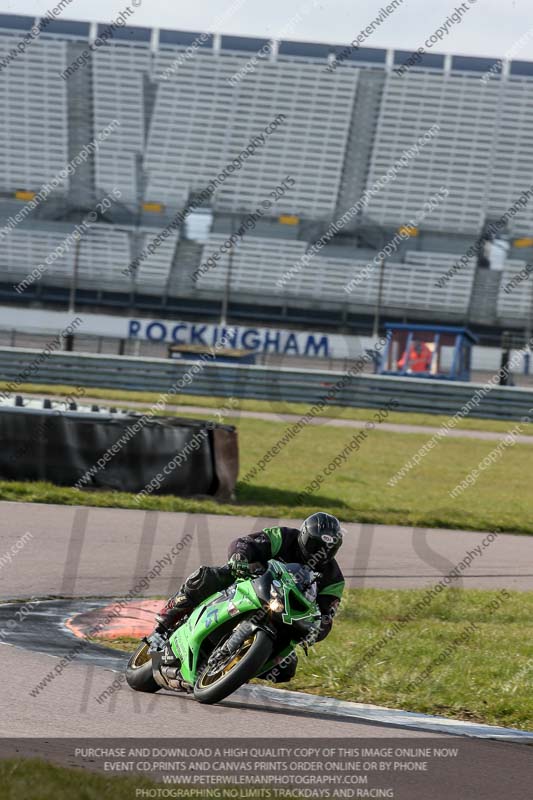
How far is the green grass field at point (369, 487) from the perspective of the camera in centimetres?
1413

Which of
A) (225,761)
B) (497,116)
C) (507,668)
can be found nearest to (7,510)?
(507,668)

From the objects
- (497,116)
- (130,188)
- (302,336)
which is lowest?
(302,336)

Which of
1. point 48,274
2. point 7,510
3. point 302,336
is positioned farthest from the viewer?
point 48,274

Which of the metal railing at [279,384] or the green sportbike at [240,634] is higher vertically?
the green sportbike at [240,634]

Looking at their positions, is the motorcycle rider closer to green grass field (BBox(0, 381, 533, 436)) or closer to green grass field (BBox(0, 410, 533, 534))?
green grass field (BBox(0, 410, 533, 534))

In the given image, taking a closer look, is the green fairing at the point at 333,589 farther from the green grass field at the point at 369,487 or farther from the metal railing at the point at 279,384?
the metal railing at the point at 279,384

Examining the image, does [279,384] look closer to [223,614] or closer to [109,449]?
[109,449]

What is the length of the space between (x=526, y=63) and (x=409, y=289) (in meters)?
14.9

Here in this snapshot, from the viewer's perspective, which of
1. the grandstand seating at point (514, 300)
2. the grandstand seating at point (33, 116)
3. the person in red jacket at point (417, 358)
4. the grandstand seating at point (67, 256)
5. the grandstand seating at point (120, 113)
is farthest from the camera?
the grandstand seating at point (33, 116)

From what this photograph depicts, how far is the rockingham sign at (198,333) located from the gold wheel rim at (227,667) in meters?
43.3

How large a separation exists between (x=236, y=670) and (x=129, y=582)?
4.29 m

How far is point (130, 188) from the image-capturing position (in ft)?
207

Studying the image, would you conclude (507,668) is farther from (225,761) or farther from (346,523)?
(346,523)

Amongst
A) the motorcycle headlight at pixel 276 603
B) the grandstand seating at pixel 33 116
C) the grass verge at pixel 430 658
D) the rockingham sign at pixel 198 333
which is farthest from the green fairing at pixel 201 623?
the grandstand seating at pixel 33 116
